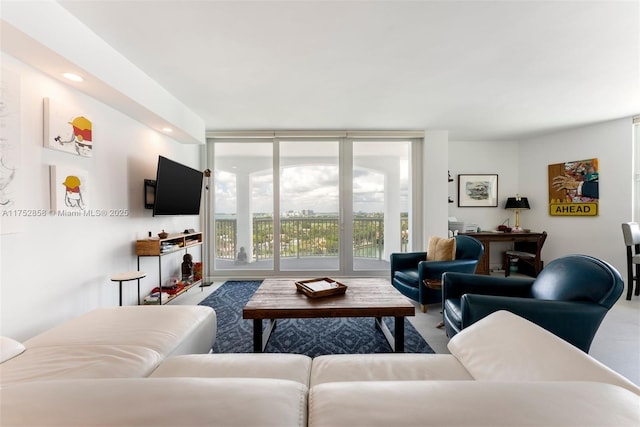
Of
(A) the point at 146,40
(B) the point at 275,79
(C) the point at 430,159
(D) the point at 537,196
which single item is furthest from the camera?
(D) the point at 537,196

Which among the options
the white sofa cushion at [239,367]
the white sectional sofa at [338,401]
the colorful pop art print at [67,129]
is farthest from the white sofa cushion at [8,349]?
the colorful pop art print at [67,129]

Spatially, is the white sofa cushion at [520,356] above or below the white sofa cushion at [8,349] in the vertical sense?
above

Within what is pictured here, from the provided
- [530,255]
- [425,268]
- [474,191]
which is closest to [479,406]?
[425,268]

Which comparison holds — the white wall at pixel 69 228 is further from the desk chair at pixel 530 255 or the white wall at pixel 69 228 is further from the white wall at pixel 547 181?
the desk chair at pixel 530 255

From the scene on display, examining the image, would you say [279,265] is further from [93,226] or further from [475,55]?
[475,55]

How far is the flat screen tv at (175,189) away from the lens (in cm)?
279

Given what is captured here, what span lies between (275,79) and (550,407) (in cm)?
277

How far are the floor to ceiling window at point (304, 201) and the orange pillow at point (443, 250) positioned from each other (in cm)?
118

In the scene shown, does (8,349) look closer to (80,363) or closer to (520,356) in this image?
(80,363)

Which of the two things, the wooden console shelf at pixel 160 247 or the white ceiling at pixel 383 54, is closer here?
the white ceiling at pixel 383 54

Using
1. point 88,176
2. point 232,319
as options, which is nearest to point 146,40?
point 88,176

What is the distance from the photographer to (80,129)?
7.00 ft

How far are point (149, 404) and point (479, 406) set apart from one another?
78 cm

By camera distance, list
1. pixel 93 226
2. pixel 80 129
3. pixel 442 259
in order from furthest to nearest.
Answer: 1. pixel 442 259
2. pixel 93 226
3. pixel 80 129
